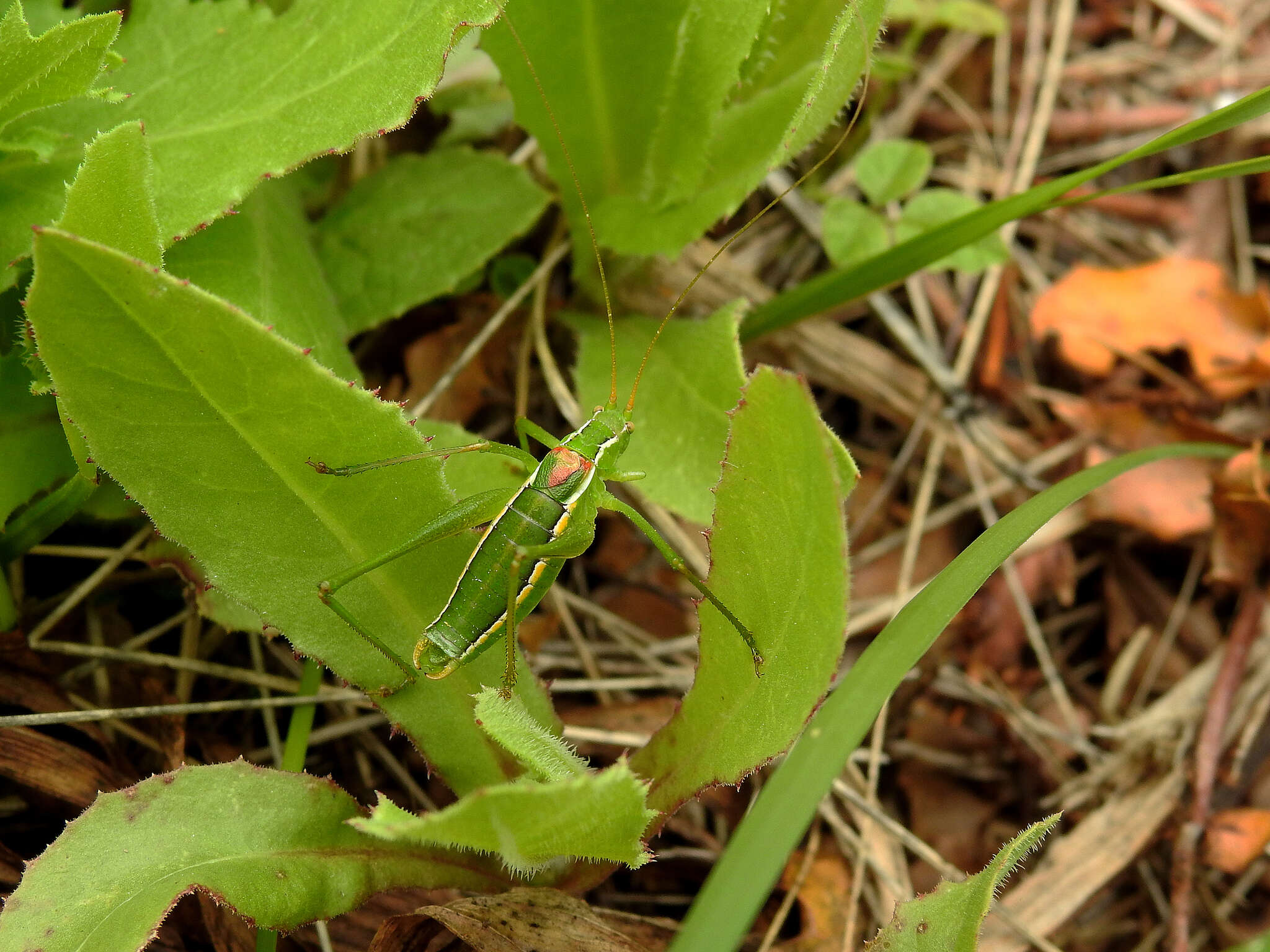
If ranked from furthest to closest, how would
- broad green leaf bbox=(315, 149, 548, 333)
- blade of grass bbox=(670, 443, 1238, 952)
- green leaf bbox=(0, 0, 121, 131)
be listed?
broad green leaf bbox=(315, 149, 548, 333), green leaf bbox=(0, 0, 121, 131), blade of grass bbox=(670, 443, 1238, 952)

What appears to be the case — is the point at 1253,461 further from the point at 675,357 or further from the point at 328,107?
the point at 328,107

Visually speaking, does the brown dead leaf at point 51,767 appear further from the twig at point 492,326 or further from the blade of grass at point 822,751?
the blade of grass at point 822,751

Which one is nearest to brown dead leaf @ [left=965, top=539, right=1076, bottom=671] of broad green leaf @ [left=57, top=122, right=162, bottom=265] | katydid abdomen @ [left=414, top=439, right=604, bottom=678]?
katydid abdomen @ [left=414, top=439, right=604, bottom=678]

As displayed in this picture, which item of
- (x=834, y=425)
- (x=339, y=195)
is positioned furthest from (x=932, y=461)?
(x=339, y=195)

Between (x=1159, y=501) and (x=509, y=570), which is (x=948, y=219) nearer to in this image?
(x=1159, y=501)

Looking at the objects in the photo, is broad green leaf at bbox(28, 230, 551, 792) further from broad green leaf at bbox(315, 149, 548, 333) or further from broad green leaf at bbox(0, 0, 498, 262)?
broad green leaf at bbox(315, 149, 548, 333)

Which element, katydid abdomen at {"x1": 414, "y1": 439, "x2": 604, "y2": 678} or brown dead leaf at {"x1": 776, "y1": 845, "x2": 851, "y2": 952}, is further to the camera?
brown dead leaf at {"x1": 776, "y1": 845, "x2": 851, "y2": 952}

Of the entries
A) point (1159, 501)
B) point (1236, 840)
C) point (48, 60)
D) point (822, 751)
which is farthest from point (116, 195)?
point (1236, 840)
